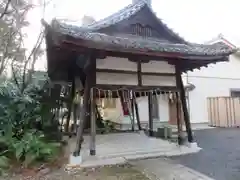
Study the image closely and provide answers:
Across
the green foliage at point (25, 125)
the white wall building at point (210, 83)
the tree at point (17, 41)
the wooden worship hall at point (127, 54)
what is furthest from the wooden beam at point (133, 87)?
the white wall building at point (210, 83)

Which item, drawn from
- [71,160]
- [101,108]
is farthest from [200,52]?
[101,108]

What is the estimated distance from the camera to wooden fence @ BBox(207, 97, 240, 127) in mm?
12336

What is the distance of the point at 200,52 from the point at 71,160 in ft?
13.2

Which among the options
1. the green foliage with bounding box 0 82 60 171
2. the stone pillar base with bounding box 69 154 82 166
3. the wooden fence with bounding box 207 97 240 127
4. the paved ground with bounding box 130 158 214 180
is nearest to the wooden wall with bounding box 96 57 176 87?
the stone pillar base with bounding box 69 154 82 166

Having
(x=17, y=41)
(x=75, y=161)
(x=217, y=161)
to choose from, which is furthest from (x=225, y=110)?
(x=17, y=41)

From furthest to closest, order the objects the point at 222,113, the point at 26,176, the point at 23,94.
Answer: the point at 222,113, the point at 23,94, the point at 26,176

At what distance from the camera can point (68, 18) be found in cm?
882

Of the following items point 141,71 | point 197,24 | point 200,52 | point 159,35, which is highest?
point 197,24

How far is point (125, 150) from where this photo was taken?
6.37 meters

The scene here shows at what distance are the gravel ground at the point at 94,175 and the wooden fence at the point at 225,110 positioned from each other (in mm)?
9116

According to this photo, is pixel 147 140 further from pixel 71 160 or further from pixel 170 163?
pixel 71 160

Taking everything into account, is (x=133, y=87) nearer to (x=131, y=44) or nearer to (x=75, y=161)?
(x=131, y=44)

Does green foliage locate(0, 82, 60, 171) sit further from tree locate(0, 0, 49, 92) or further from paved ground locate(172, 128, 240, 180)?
paved ground locate(172, 128, 240, 180)

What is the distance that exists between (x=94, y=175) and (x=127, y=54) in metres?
2.93
